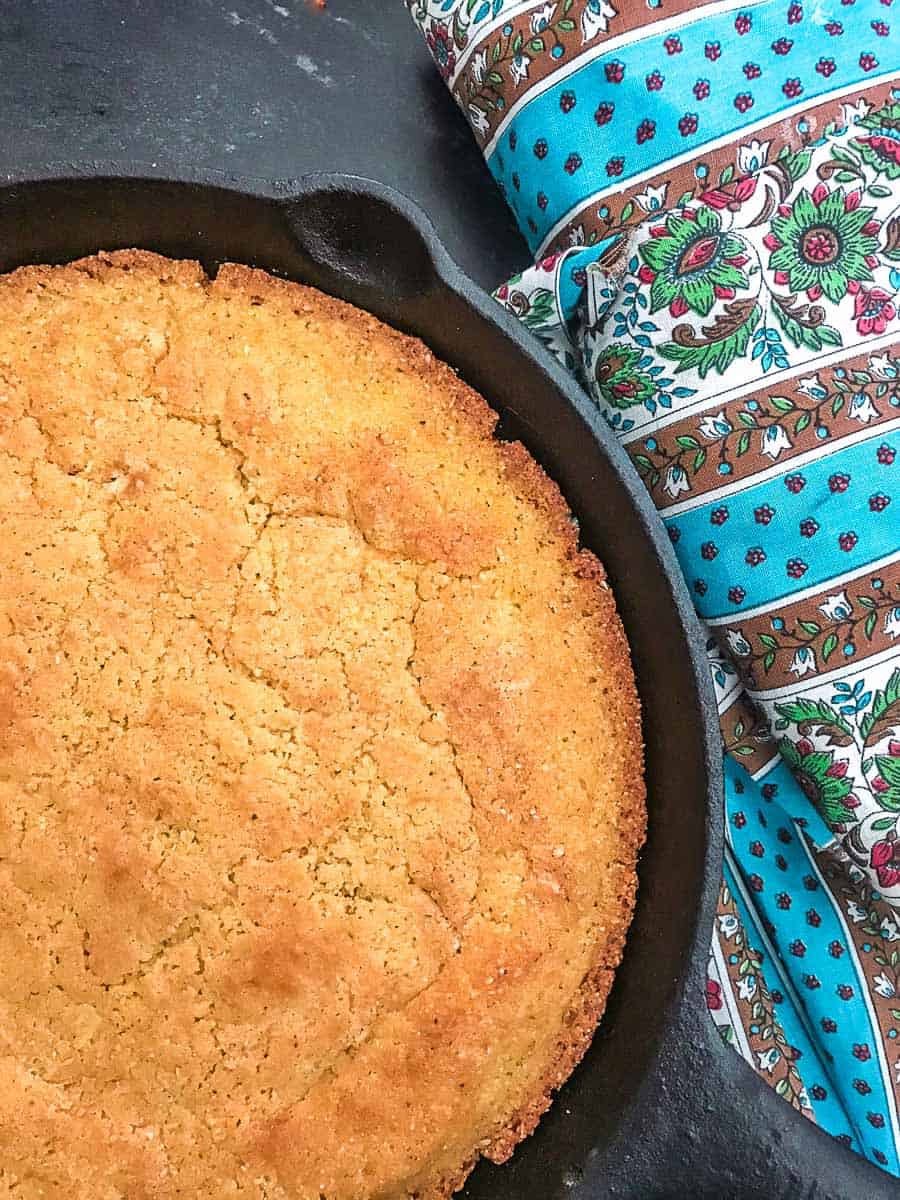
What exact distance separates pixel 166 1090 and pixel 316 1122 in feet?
0.56

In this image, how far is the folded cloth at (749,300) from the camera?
1.32 metres

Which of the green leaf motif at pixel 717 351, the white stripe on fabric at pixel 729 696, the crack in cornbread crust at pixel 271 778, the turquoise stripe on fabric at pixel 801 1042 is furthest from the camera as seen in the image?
the turquoise stripe on fabric at pixel 801 1042

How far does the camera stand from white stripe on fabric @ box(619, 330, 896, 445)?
1.31m

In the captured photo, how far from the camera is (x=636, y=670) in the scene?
128cm

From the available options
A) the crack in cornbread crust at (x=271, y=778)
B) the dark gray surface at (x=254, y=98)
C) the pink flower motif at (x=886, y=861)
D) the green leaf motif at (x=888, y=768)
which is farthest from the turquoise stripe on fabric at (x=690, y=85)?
the pink flower motif at (x=886, y=861)

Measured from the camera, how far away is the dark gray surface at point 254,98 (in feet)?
5.02

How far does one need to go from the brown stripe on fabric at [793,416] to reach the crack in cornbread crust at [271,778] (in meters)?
0.27

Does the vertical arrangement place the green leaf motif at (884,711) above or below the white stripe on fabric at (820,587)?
below

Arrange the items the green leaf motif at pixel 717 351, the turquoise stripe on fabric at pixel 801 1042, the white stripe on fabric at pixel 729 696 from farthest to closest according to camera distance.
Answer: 1. the turquoise stripe on fabric at pixel 801 1042
2. the white stripe on fabric at pixel 729 696
3. the green leaf motif at pixel 717 351

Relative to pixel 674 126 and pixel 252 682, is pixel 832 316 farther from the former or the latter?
pixel 252 682

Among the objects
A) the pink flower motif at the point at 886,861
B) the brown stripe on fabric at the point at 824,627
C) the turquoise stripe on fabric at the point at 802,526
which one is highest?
the turquoise stripe on fabric at the point at 802,526

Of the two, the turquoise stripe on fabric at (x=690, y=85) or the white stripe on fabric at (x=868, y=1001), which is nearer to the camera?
the turquoise stripe on fabric at (x=690, y=85)

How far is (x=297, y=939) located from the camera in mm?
1127

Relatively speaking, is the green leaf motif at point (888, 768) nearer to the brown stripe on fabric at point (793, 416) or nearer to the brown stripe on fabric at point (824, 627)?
the brown stripe on fabric at point (824, 627)
